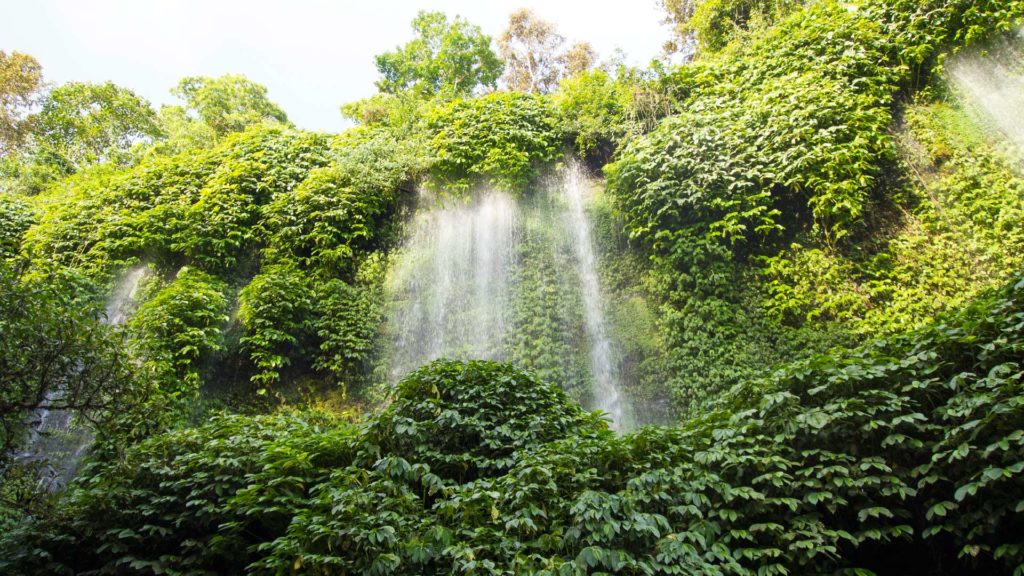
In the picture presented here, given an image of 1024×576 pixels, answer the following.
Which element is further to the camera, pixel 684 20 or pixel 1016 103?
pixel 684 20

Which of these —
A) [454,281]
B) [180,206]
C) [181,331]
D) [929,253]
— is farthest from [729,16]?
[181,331]

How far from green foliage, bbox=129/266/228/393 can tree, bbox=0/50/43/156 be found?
1518cm

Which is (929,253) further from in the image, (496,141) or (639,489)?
(496,141)

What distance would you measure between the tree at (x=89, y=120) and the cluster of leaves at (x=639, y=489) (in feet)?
56.3

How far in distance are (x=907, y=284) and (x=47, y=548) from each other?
9594 mm

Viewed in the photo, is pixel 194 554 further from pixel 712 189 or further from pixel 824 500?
pixel 712 189

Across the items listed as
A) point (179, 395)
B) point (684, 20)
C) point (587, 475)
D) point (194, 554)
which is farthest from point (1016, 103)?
point (179, 395)

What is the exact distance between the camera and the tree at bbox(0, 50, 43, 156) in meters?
18.2

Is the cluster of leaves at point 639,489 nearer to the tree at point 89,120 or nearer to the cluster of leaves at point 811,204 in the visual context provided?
the cluster of leaves at point 811,204

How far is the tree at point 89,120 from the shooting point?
17.4 m

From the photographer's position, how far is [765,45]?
31.4 feet

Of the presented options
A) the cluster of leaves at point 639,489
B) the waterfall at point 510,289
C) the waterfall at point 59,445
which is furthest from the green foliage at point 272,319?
the cluster of leaves at point 639,489

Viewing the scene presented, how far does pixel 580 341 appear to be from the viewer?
8695 millimetres

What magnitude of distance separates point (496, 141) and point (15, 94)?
761 inches
